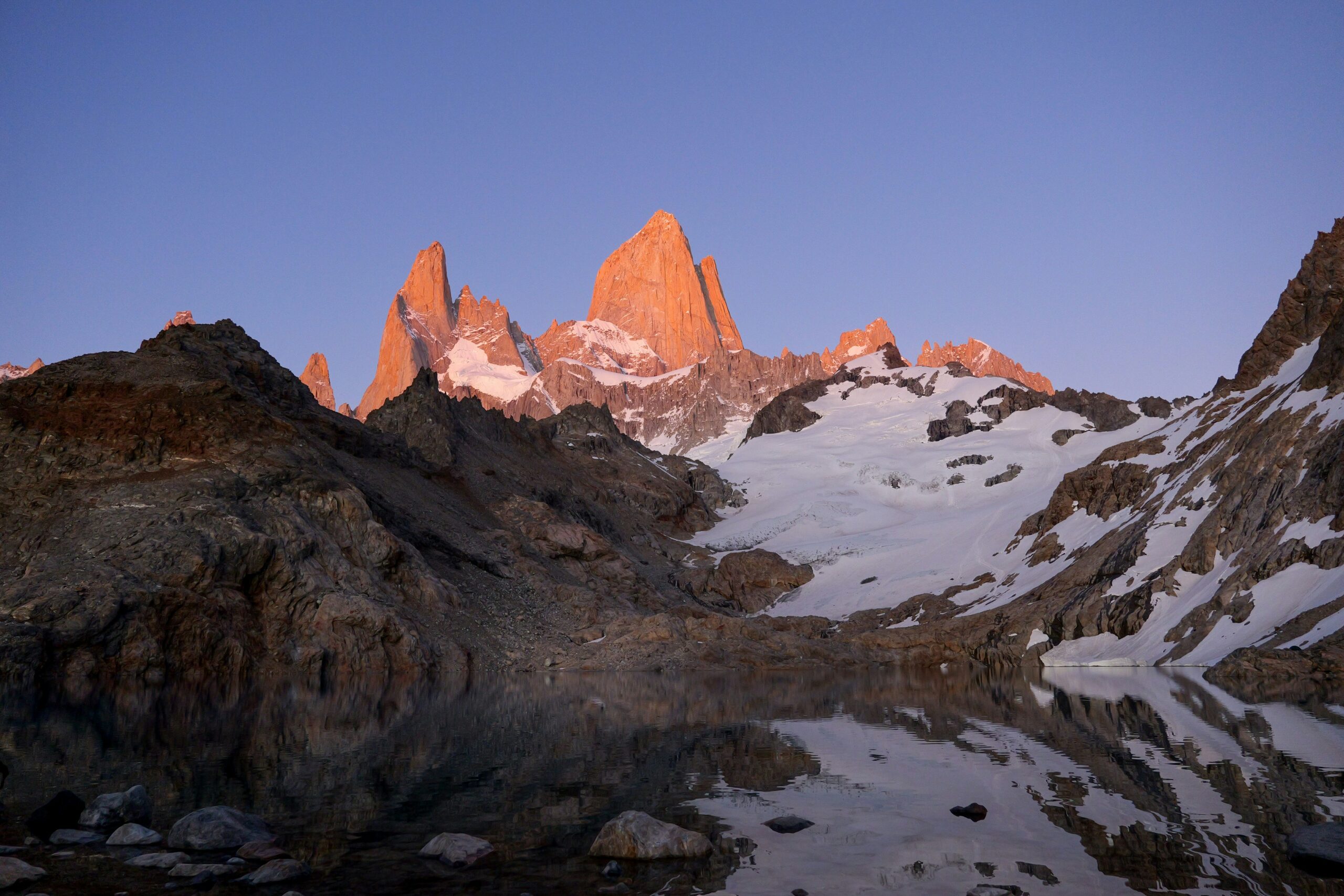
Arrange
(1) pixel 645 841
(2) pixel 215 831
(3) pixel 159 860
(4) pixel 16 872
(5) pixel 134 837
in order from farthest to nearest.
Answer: (5) pixel 134 837 < (2) pixel 215 831 < (1) pixel 645 841 < (3) pixel 159 860 < (4) pixel 16 872

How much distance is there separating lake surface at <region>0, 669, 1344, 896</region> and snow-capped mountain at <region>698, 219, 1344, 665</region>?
961 inches

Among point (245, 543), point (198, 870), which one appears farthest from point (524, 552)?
point (198, 870)

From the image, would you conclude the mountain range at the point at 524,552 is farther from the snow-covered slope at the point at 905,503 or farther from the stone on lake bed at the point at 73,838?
the stone on lake bed at the point at 73,838

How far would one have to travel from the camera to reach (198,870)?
456 inches

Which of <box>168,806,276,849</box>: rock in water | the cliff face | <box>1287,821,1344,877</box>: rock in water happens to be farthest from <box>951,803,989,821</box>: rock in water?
the cliff face

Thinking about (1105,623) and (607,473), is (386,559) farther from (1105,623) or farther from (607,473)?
(607,473)

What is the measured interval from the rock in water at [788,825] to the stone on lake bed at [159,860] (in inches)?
310

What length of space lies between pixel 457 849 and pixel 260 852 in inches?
96.7

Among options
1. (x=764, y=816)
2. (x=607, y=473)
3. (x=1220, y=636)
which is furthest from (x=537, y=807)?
(x=607, y=473)

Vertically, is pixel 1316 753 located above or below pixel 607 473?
below

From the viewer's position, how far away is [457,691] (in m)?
47.2

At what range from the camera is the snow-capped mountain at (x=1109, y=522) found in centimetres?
5766

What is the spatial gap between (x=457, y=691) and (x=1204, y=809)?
37.3 metres

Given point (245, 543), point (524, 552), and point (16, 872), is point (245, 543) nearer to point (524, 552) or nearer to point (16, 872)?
point (524, 552)
